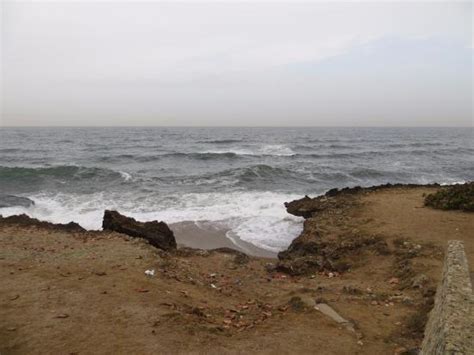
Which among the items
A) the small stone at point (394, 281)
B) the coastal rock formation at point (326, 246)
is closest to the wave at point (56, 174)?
the coastal rock formation at point (326, 246)

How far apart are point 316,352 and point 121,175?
66.7 ft

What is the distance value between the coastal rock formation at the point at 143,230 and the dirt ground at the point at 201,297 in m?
0.39

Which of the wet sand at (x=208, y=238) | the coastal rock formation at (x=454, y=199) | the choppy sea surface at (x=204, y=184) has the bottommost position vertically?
the wet sand at (x=208, y=238)

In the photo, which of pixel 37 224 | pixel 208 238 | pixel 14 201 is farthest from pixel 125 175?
pixel 208 238

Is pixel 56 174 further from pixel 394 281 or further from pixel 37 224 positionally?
pixel 394 281

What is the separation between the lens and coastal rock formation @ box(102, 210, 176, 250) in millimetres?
9023

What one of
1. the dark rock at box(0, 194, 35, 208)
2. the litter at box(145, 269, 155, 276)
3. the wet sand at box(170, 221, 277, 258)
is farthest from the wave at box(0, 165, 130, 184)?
the litter at box(145, 269, 155, 276)

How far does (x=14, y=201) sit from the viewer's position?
52.7ft

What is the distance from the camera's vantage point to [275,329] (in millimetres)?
5043

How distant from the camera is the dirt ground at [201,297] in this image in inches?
182

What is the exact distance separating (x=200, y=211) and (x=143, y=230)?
4.84 metres

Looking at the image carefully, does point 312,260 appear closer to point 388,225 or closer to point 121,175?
point 388,225

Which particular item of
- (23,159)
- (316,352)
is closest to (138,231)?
(316,352)

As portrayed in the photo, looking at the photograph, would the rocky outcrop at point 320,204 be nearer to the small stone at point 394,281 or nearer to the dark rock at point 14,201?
the small stone at point 394,281
